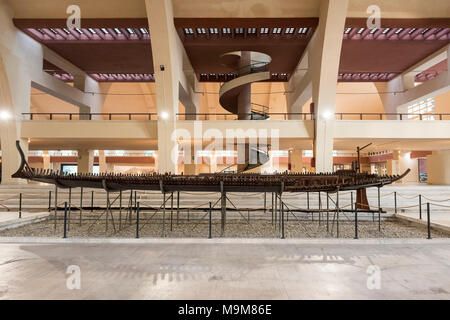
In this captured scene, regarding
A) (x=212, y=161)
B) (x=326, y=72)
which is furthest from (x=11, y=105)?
(x=326, y=72)

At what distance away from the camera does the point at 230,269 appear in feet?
11.8

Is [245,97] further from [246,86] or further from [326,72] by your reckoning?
[326,72]

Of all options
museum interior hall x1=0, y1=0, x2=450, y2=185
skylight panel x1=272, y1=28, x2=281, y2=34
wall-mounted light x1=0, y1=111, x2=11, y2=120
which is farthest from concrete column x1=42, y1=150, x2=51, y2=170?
skylight panel x1=272, y1=28, x2=281, y2=34

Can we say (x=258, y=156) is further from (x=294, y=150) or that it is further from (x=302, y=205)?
(x=294, y=150)

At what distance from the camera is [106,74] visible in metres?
19.9

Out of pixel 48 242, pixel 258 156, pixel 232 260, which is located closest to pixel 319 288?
pixel 232 260

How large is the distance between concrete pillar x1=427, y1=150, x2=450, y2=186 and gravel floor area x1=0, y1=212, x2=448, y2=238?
12.9 m

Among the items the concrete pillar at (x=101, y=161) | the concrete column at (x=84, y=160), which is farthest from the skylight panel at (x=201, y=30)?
the concrete pillar at (x=101, y=161)

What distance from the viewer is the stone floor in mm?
2895

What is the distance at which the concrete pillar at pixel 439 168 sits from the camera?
16.7 meters

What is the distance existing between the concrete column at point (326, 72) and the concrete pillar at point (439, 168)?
10141 millimetres

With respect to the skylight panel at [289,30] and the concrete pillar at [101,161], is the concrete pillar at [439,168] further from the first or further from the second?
the concrete pillar at [101,161]

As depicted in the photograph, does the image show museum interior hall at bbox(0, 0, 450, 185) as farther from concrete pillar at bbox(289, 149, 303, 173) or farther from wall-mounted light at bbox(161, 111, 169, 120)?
concrete pillar at bbox(289, 149, 303, 173)

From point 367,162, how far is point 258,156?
60.9 ft
